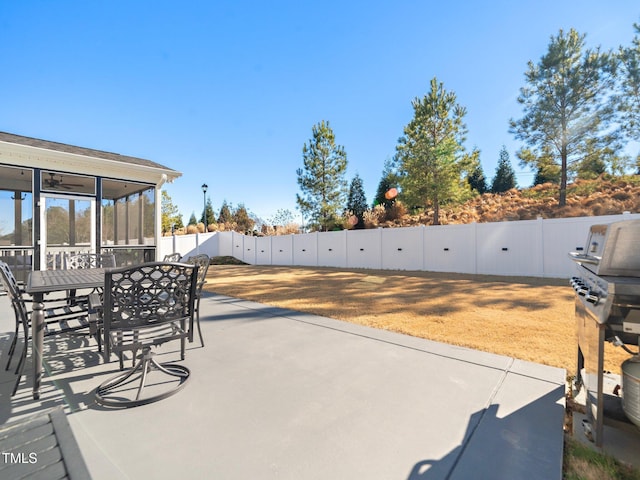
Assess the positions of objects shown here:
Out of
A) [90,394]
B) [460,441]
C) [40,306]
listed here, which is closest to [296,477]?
[460,441]

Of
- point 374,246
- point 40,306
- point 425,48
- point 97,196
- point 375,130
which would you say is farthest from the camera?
point 375,130

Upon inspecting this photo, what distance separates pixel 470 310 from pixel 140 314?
4.83 metres

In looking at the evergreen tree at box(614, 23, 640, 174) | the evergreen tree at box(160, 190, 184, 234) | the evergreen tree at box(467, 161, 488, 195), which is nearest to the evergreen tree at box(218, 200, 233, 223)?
the evergreen tree at box(160, 190, 184, 234)

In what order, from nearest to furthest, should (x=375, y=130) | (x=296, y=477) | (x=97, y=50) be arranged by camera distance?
1. (x=296, y=477)
2. (x=97, y=50)
3. (x=375, y=130)

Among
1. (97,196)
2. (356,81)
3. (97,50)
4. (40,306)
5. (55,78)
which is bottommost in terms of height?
(40,306)

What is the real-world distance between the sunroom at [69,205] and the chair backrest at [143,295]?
6146mm

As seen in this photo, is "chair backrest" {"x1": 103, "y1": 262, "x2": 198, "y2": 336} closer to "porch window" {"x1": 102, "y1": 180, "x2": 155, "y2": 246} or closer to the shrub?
"porch window" {"x1": 102, "y1": 180, "x2": 155, "y2": 246}

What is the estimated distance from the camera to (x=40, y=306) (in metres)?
1.96

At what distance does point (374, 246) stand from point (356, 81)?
6.81m

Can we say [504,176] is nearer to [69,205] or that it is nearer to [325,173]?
[325,173]

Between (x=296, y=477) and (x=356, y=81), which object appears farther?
(x=356, y=81)

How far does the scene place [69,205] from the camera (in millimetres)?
7699

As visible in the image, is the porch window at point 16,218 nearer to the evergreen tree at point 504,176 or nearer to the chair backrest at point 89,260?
the chair backrest at point 89,260

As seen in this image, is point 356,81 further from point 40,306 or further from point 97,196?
point 40,306
